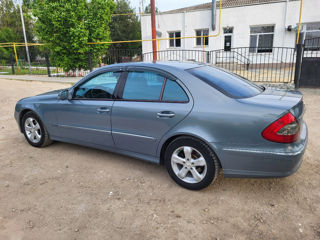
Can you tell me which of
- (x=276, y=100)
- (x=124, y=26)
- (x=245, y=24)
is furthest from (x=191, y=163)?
(x=124, y=26)

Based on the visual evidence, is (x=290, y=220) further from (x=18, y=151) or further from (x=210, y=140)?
(x=18, y=151)

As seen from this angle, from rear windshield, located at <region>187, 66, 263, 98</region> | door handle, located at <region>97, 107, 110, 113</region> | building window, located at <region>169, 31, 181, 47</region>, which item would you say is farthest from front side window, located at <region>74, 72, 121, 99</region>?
building window, located at <region>169, 31, 181, 47</region>

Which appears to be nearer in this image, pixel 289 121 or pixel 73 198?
pixel 289 121

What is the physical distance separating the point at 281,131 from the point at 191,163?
1004 mm

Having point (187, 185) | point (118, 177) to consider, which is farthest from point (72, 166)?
point (187, 185)

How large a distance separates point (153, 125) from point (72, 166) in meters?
1.54

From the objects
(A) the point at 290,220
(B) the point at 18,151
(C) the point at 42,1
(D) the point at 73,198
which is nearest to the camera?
(A) the point at 290,220

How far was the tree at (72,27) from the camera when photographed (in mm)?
13062

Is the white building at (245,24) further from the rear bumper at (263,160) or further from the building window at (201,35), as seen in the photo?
the rear bumper at (263,160)

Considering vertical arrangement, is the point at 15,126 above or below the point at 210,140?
below

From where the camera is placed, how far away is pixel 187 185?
119 inches

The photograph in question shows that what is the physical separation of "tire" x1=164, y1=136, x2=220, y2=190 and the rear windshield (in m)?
0.67

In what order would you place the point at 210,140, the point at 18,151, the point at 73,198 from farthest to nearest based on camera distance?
1. the point at 18,151
2. the point at 73,198
3. the point at 210,140

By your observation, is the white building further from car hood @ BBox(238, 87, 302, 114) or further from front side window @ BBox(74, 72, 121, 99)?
front side window @ BBox(74, 72, 121, 99)
